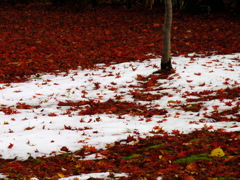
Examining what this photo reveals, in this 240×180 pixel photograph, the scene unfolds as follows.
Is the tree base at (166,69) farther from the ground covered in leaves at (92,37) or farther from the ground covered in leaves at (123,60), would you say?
the ground covered in leaves at (92,37)

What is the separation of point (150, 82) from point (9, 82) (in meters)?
6.73

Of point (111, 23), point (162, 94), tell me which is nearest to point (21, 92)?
point (162, 94)

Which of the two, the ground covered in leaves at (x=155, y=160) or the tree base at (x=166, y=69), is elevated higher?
the tree base at (x=166, y=69)

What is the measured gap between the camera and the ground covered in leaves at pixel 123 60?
5.16 meters

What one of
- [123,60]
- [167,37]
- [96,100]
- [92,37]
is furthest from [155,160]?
[92,37]

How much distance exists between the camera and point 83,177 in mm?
4781

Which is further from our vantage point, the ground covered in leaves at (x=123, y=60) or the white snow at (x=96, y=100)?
the white snow at (x=96, y=100)

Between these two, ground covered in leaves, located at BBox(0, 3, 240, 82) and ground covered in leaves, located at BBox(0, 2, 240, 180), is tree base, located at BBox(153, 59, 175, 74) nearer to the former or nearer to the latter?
ground covered in leaves, located at BBox(0, 2, 240, 180)

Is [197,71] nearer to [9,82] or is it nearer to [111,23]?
[9,82]

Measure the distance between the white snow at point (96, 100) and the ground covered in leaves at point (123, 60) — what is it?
0.98ft

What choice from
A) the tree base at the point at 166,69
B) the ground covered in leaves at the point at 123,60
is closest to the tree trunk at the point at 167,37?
the tree base at the point at 166,69

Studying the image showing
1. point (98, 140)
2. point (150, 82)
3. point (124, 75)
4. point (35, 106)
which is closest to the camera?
point (98, 140)

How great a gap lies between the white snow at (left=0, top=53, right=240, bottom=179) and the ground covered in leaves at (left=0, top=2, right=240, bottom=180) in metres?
0.30

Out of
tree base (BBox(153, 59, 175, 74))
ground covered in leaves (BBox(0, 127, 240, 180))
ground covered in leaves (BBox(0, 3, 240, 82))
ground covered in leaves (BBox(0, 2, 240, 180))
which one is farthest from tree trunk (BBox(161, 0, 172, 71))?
ground covered in leaves (BBox(0, 127, 240, 180))
